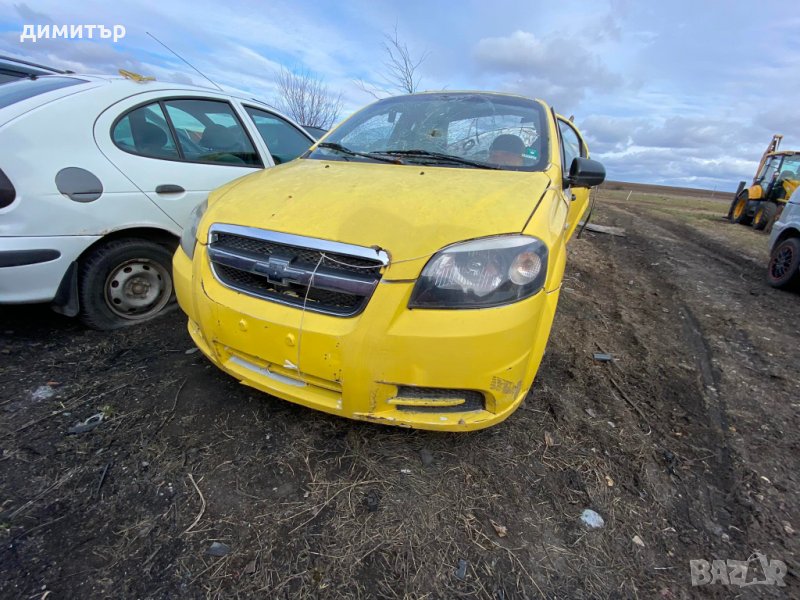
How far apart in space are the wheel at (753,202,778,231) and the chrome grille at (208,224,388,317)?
16546mm

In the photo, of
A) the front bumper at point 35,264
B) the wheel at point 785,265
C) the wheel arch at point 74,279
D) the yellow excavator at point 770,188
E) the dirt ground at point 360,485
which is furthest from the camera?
the yellow excavator at point 770,188

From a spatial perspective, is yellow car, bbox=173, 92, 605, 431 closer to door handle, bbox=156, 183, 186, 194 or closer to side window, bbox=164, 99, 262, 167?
door handle, bbox=156, 183, 186, 194

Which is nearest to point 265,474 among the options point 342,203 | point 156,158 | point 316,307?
point 316,307

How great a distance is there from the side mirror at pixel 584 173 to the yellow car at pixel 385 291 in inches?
25.0

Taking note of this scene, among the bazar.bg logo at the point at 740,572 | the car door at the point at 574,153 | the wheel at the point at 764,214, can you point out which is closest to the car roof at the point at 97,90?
the car door at the point at 574,153

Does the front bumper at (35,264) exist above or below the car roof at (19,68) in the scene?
below

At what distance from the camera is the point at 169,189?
2902 millimetres

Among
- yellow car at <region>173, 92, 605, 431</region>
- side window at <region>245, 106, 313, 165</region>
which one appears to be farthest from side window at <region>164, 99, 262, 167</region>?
yellow car at <region>173, 92, 605, 431</region>

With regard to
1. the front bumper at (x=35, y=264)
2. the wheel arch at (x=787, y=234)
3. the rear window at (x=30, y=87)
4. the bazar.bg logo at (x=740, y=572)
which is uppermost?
the rear window at (x=30, y=87)

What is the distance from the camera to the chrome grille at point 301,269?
1647 mm

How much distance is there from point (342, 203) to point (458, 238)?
1.90 ft

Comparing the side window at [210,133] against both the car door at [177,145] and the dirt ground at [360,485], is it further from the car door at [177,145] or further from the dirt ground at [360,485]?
the dirt ground at [360,485]

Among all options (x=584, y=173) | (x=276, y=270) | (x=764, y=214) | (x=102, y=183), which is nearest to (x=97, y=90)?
(x=102, y=183)

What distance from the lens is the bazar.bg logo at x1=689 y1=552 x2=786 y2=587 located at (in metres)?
1.53
